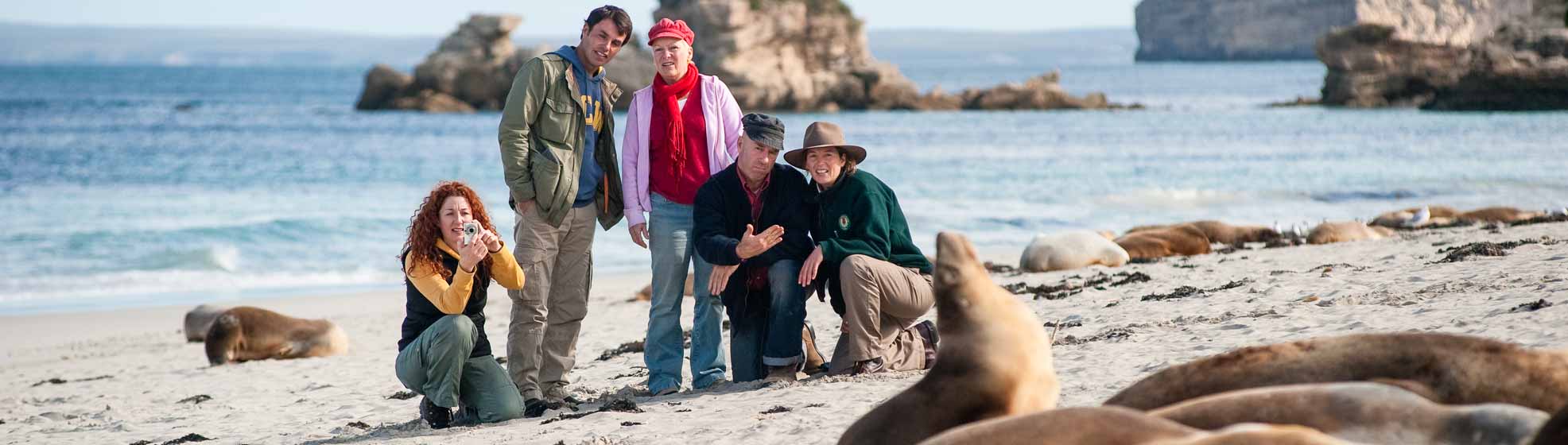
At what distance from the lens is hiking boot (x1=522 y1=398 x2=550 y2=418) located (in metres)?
6.10

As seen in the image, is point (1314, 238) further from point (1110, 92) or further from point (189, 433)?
point (1110, 92)

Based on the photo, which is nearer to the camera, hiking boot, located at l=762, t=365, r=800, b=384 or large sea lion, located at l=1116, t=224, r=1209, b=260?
hiking boot, located at l=762, t=365, r=800, b=384

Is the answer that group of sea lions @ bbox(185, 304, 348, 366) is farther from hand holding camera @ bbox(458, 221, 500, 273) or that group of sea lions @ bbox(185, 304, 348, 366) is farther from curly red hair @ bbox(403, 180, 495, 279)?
hand holding camera @ bbox(458, 221, 500, 273)

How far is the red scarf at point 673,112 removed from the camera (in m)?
6.17

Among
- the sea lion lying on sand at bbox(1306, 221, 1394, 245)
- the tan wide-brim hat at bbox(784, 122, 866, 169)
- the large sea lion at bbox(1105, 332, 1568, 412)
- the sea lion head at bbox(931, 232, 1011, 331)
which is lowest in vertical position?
the sea lion lying on sand at bbox(1306, 221, 1394, 245)

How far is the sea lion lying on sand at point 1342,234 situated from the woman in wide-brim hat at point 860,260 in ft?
23.7

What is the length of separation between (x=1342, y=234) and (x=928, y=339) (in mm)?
7503

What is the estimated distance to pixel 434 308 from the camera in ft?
19.0

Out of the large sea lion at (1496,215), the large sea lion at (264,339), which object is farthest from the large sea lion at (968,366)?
the large sea lion at (1496,215)

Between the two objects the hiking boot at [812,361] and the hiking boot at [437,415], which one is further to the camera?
the hiking boot at [812,361]

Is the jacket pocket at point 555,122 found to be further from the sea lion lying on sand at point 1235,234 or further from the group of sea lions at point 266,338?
the sea lion lying on sand at point 1235,234

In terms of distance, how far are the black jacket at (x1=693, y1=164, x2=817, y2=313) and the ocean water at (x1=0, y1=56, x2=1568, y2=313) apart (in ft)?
28.5

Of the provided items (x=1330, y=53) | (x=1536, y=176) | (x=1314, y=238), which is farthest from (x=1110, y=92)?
(x=1314, y=238)

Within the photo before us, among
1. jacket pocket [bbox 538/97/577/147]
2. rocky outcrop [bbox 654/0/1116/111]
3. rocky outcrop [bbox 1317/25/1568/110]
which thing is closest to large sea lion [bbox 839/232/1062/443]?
jacket pocket [bbox 538/97/577/147]
